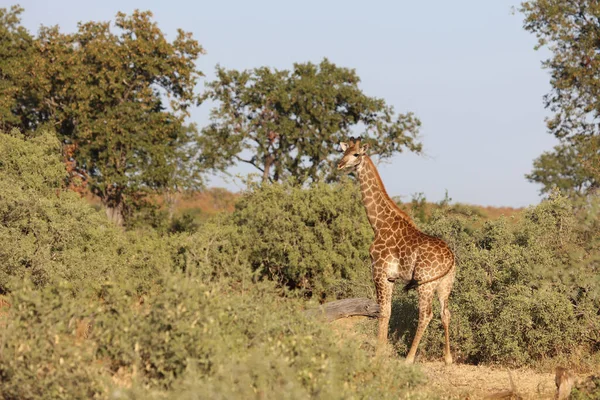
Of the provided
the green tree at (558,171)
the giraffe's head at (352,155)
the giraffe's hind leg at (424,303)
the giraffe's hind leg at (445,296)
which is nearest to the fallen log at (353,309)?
the giraffe's hind leg at (445,296)


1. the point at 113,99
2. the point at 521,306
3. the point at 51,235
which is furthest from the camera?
the point at 113,99

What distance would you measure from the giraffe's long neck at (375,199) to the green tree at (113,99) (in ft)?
71.7

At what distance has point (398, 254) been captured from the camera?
1335cm

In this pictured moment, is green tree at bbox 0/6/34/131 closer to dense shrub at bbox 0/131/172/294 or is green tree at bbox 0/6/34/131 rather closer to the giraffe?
dense shrub at bbox 0/131/172/294

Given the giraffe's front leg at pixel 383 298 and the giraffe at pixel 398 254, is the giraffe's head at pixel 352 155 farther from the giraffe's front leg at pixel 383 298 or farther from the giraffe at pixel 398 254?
the giraffe's front leg at pixel 383 298

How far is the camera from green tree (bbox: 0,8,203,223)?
34.1 metres

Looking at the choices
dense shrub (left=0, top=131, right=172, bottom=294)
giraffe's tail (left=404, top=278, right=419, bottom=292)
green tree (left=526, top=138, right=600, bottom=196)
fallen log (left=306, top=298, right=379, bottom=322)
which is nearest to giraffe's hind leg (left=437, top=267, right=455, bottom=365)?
giraffe's tail (left=404, top=278, right=419, bottom=292)

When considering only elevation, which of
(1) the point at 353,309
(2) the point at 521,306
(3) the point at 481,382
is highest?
(2) the point at 521,306

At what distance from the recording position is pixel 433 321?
15078mm

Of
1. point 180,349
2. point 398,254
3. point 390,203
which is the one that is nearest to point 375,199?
point 390,203

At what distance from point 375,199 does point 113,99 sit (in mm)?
23349

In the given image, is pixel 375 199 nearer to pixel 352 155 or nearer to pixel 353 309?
pixel 352 155

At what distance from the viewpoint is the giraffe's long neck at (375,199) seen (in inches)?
536

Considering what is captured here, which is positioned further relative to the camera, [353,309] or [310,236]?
[310,236]
